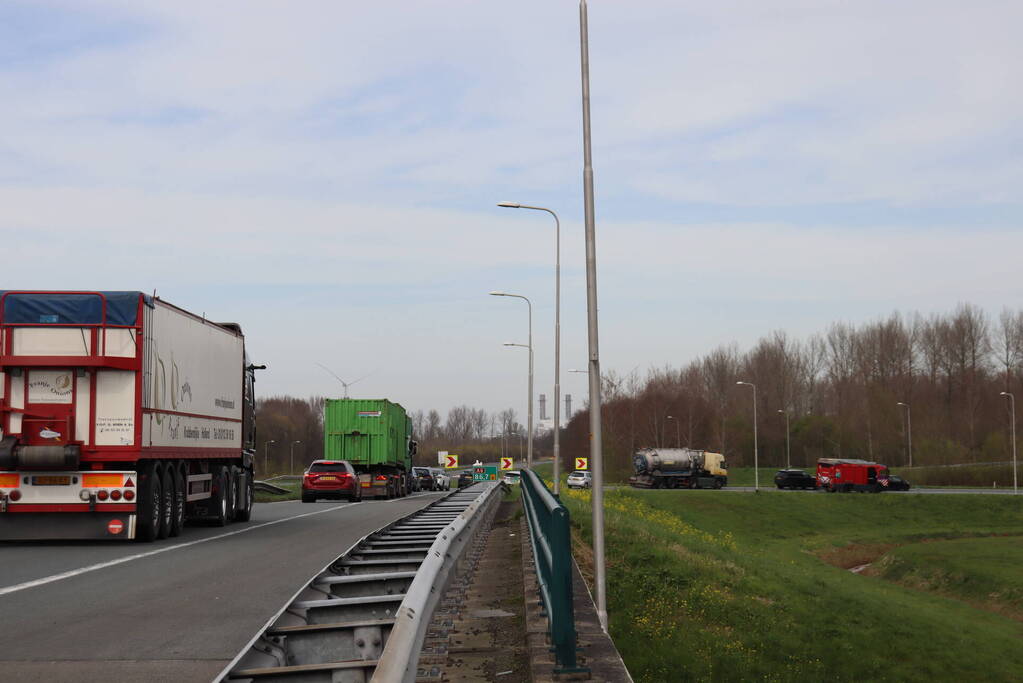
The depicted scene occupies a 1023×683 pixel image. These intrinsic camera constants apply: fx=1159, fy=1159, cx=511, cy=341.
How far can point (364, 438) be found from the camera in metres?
45.8

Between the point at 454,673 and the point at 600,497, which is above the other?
the point at 600,497

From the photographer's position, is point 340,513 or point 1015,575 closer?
point 340,513

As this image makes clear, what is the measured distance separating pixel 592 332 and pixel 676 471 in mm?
71755

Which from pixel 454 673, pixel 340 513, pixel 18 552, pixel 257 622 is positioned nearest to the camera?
pixel 454 673

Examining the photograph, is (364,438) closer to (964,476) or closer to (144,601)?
(144,601)

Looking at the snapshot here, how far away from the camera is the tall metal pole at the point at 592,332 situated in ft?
39.4

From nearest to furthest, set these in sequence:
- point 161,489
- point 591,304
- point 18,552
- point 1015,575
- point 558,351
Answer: point 591,304, point 18,552, point 161,489, point 558,351, point 1015,575

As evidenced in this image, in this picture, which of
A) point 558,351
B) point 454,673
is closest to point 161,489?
point 454,673

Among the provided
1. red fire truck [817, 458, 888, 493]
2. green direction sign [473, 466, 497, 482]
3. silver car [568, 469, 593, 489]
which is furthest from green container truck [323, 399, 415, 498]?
red fire truck [817, 458, 888, 493]

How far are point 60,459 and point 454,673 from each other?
12.0 meters

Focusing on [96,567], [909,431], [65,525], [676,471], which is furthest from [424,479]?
[909,431]

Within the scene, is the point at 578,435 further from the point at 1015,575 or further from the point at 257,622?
the point at 257,622

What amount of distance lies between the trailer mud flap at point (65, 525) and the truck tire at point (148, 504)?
0.90 feet

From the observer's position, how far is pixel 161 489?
19.4 meters
